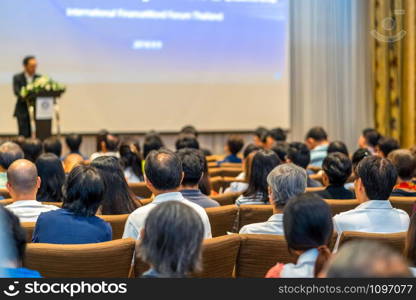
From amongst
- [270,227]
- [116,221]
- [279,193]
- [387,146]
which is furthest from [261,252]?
[387,146]

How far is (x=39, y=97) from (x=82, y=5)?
6.19ft

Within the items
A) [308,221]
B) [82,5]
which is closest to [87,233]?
[308,221]

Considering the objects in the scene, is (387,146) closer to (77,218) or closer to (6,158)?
(6,158)

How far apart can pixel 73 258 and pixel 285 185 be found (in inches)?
41.0

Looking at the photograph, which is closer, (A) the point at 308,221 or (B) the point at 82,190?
(A) the point at 308,221

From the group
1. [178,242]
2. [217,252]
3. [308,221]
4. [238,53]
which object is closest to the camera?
[178,242]

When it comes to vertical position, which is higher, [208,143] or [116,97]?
[116,97]

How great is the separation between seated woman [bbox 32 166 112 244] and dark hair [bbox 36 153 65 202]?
997 mm

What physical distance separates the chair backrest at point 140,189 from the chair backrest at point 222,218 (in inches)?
45.2

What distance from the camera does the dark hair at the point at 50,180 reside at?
3934 mm

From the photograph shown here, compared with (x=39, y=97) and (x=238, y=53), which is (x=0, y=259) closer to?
(x=39, y=97)

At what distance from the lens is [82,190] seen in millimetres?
2904

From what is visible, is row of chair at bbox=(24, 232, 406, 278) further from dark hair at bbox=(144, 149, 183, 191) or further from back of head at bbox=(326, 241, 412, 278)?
back of head at bbox=(326, 241, 412, 278)

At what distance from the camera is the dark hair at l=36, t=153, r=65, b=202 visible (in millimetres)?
3934
